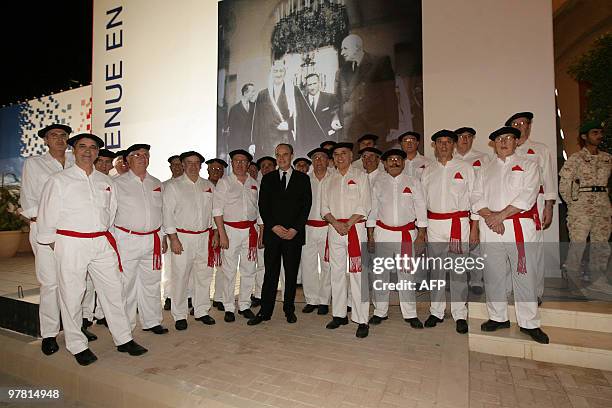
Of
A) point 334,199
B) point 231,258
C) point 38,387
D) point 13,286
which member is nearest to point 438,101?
point 334,199

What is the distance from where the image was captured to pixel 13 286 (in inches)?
226

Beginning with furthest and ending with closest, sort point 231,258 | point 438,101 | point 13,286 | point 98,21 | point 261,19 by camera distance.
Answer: point 98,21, point 261,19, point 13,286, point 438,101, point 231,258

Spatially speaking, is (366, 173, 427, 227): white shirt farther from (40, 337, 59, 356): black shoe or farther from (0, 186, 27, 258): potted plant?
(0, 186, 27, 258): potted plant

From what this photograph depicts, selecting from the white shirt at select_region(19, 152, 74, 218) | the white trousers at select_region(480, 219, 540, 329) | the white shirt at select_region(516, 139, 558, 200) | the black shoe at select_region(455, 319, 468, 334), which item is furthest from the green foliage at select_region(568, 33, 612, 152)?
the white shirt at select_region(19, 152, 74, 218)

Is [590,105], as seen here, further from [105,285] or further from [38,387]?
[38,387]

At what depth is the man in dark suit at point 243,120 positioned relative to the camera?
6.85 m

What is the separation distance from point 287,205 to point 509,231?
2.26 meters

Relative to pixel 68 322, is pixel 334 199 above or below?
above

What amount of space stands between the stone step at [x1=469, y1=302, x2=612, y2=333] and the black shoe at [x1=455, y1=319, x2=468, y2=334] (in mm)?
447

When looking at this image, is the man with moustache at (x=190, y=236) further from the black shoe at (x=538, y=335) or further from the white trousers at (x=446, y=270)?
the black shoe at (x=538, y=335)

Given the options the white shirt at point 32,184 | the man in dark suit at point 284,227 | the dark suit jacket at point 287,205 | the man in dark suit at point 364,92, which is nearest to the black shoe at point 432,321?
the man in dark suit at point 284,227

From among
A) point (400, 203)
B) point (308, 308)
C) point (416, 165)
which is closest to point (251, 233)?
point (308, 308)

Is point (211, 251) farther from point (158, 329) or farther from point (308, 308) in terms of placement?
point (308, 308)

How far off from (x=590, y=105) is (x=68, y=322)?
592 cm
